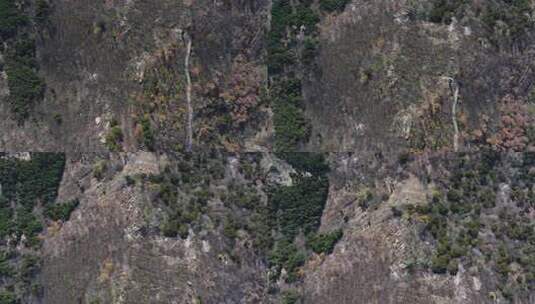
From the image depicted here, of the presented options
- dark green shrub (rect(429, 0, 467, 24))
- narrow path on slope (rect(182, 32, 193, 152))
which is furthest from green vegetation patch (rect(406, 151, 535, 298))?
narrow path on slope (rect(182, 32, 193, 152))

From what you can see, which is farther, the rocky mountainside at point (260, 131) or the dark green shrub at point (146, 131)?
the dark green shrub at point (146, 131)

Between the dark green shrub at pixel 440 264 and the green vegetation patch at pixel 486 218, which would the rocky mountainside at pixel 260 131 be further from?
the dark green shrub at pixel 440 264

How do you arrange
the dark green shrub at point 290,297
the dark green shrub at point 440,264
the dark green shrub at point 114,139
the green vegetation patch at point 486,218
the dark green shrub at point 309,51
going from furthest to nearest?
the dark green shrub at point 309,51 < the dark green shrub at point 114,139 < the dark green shrub at point 290,297 < the green vegetation patch at point 486,218 < the dark green shrub at point 440,264

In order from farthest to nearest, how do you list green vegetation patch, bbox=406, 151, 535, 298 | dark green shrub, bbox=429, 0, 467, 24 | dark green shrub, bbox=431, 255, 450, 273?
dark green shrub, bbox=429, 0, 467, 24 → green vegetation patch, bbox=406, 151, 535, 298 → dark green shrub, bbox=431, 255, 450, 273

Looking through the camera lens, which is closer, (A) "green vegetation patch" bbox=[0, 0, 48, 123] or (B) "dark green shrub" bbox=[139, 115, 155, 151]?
(B) "dark green shrub" bbox=[139, 115, 155, 151]

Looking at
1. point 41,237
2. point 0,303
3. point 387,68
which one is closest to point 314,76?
point 387,68

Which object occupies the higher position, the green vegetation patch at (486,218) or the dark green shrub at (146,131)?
the dark green shrub at (146,131)

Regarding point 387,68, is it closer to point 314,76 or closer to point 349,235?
point 314,76

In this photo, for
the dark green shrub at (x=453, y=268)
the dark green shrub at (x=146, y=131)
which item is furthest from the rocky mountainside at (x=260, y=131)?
the dark green shrub at (x=453, y=268)

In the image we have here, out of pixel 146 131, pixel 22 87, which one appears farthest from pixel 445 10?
pixel 22 87

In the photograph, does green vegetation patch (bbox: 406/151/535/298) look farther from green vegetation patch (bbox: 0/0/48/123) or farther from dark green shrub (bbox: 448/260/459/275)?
green vegetation patch (bbox: 0/0/48/123)
